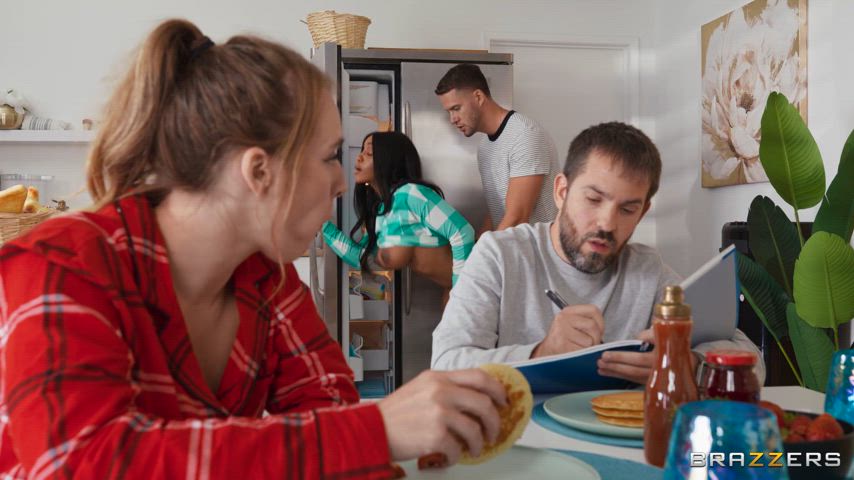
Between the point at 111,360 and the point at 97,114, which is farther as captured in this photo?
the point at 97,114

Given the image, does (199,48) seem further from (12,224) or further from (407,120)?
(407,120)

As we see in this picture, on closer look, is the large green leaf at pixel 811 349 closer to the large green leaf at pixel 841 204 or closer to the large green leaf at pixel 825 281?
the large green leaf at pixel 825 281

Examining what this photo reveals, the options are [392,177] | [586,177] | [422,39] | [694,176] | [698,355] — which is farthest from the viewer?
[422,39]

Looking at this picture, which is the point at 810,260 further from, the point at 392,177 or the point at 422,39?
the point at 422,39

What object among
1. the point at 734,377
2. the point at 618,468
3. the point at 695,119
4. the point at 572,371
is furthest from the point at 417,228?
the point at 734,377

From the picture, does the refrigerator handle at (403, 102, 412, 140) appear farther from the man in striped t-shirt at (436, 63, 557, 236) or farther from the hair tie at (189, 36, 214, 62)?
the hair tie at (189, 36, 214, 62)

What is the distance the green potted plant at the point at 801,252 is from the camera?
2352 mm

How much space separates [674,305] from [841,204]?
6.72 feet

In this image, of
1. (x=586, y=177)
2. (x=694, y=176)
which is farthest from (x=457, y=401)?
(x=694, y=176)

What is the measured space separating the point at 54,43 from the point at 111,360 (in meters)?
4.19

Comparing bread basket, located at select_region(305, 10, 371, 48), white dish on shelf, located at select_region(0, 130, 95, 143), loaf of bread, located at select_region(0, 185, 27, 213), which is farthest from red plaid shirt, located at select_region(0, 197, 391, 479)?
white dish on shelf, located at select_region(0, 130, 95, 143)

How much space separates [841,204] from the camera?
2.56 metres

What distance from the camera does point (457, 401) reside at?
75cm

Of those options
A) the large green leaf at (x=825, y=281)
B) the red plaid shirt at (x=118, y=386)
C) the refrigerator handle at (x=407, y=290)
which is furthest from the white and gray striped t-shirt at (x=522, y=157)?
the red plaid shirt at (x=118, y=386)
